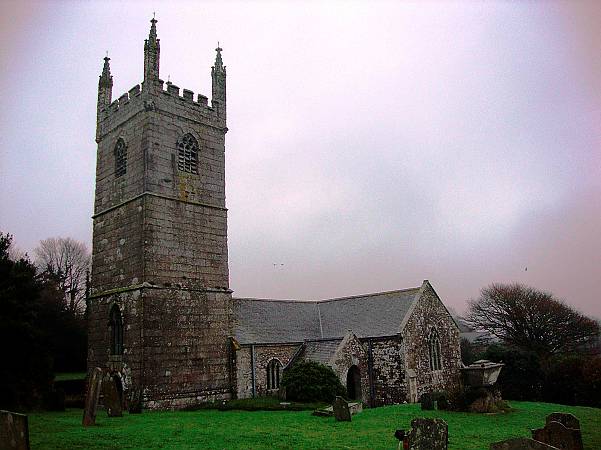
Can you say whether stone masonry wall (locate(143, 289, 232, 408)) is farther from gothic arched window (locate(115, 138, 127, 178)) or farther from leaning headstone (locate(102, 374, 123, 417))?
gothic arched window (locate(115, 138, 127, 178))

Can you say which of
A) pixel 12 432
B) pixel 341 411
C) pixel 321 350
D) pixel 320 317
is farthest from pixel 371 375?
pixel 12 432

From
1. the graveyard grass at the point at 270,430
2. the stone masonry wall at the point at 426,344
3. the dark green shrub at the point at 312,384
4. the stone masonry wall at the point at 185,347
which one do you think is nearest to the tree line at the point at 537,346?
the stone masonry wall at the point at 426,344

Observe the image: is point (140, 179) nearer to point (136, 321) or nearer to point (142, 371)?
point (136, 321)

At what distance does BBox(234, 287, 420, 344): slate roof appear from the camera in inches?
1045

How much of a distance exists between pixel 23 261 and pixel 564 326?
133 feet

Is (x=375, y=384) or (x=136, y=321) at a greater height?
(x=136, y=321)

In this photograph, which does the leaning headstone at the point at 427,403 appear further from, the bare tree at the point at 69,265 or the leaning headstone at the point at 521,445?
the bare tree at the point at 69,265

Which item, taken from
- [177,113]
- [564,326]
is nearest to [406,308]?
[177,113]

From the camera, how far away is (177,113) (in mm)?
24734

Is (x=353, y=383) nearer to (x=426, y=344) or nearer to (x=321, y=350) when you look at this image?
(x=321, y=350)

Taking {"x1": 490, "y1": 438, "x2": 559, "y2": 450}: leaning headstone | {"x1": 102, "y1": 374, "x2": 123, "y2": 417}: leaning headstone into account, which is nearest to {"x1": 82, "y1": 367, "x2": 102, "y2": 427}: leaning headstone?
{"x1": 102, "y1": 374, "x2": 123, "y2": 417}: leaning headstone

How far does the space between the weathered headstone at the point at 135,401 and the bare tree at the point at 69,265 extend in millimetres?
31638

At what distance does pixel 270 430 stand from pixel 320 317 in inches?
674

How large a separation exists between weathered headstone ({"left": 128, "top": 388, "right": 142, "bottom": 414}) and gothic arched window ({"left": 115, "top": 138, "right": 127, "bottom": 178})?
1036 centimetres
